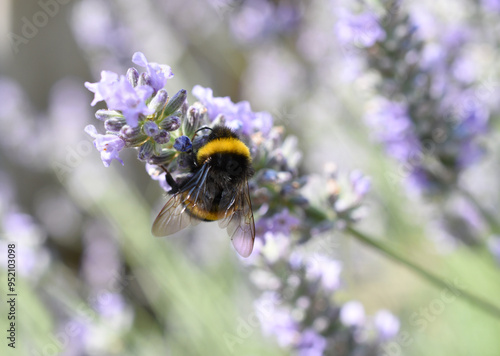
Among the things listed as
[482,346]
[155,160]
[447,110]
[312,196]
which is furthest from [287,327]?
[482,346]

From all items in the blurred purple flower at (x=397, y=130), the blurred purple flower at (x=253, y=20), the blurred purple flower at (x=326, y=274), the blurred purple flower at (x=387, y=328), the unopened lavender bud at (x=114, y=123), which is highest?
the unopened lavender bud at (x=114, y=123)

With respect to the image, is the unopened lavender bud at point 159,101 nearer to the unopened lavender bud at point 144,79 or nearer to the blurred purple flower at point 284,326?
the unopened lavender bud at point 144,79

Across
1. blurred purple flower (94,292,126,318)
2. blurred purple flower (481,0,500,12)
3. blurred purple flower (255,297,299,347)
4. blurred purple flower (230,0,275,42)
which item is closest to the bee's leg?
blurred purple flower (255,297,299,347)

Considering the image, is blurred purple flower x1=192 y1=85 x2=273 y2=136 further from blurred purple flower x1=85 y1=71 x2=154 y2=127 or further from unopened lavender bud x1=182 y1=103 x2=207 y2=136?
blurred purple flower x1=85 y1=71 x2=154 y2=127

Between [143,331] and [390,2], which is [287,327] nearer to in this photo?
[390,2]

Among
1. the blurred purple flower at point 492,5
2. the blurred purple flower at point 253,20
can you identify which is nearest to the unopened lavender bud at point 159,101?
the blurred purple flower at point 492,5

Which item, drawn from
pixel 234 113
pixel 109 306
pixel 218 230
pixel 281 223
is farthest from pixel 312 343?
pixel 218 230

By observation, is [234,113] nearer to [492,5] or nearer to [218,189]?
[218,189]
